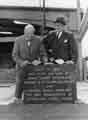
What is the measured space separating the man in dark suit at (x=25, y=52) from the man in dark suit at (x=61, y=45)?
0.47ft

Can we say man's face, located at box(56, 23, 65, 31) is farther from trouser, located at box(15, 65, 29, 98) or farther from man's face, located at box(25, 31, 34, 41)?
trouser, located at box(15, 65, 29, 98)

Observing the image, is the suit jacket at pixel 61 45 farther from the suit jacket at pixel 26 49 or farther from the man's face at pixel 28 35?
the man's face at pixel 28 35

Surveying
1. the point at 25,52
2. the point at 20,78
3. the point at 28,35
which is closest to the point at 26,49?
the point at 25,52

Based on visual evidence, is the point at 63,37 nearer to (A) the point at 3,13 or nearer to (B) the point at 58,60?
(B) the point at 58,60

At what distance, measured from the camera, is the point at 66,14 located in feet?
40.3

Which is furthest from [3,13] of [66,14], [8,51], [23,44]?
[23,44]

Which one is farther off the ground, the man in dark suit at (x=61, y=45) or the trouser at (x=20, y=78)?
the man in dark suit at (x=61, y=45)

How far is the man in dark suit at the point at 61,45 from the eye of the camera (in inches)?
160

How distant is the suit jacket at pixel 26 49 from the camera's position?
4.07 metres

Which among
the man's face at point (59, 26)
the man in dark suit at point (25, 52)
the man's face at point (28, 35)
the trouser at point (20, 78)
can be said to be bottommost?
the trouser at point (20, 78)

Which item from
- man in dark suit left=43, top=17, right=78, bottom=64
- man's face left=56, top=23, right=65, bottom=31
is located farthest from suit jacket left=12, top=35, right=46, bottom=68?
man's face left=56, top=23, right=65, bottom=31

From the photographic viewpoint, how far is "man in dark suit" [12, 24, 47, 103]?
398 cm

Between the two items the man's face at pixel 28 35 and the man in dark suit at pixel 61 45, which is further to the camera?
the man in dark suit at pixel 61 45

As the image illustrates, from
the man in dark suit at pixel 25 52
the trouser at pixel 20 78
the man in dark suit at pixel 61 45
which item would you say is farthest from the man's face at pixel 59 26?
the trouser at pixel 20 78
